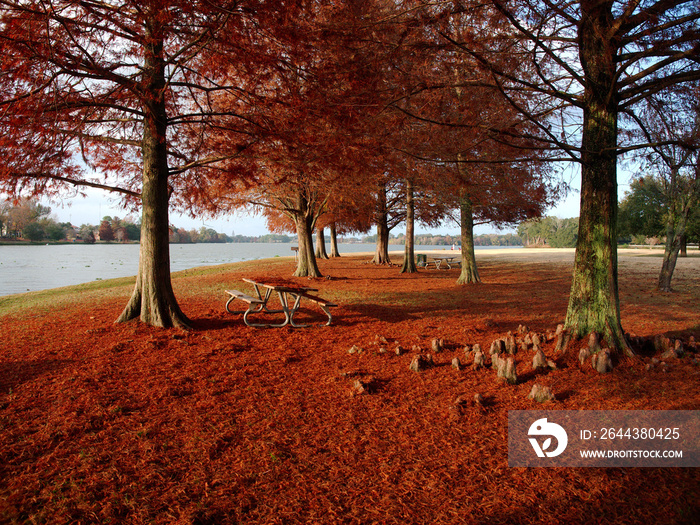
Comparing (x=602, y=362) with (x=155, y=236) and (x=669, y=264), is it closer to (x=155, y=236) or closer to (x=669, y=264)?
(x=155, y=236)

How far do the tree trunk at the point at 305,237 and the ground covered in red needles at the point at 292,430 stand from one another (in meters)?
10.5

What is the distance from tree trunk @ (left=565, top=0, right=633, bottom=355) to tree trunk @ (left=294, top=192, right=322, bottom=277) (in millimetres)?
12778

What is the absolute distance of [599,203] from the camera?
17.1ft

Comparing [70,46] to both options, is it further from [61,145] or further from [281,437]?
[281,437]

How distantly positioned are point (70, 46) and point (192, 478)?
526 cm

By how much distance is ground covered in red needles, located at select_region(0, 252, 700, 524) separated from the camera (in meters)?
2.55

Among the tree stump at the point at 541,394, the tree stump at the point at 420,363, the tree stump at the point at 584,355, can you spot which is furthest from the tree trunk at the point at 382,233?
the tree stump at the point at 541,394

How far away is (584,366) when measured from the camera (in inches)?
189

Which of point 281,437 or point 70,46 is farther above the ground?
point 70,46

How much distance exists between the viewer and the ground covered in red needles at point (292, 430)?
8.36ft

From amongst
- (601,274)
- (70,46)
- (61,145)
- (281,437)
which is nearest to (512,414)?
(281,437)

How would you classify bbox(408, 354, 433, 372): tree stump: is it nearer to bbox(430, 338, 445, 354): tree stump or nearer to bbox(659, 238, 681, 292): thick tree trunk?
bbox(430, 338, 445, 354): tree stump

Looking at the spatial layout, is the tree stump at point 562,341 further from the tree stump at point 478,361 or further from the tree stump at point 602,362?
the tree stump at point 478,361

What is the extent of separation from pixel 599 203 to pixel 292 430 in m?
4.72
